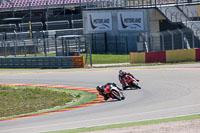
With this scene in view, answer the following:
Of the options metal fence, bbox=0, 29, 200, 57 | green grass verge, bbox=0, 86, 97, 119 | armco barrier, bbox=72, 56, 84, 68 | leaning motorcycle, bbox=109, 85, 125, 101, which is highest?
metal fence, bbox=0, 29, 200, 57

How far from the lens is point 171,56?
30641 mm

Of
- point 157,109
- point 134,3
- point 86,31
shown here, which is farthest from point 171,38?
point 157,109

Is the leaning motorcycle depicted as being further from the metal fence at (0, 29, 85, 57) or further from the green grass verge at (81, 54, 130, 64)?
the green grass verge at (81, 54, 130, 64)

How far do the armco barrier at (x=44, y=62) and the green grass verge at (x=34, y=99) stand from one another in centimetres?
1015

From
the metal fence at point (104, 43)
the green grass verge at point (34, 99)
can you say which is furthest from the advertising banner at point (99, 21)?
the green grass verge at point (34, 99)

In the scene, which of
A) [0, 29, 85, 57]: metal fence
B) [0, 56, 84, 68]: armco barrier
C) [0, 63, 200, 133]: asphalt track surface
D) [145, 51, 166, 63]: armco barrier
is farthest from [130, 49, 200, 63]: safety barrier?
[0, 63, 200, 133]: asphalt track surface

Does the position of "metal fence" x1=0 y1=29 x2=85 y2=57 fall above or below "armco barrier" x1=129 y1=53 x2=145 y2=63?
above

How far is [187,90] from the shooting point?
17.2m

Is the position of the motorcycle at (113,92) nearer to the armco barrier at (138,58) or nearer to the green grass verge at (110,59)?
the armco barrier at (138,58)

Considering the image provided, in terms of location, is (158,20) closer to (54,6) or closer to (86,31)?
(86,31)

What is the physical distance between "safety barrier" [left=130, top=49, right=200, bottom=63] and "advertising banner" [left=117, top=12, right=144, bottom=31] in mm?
9119

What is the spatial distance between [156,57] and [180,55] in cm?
169

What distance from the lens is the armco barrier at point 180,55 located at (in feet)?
98.7

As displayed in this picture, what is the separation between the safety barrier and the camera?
30016mm
